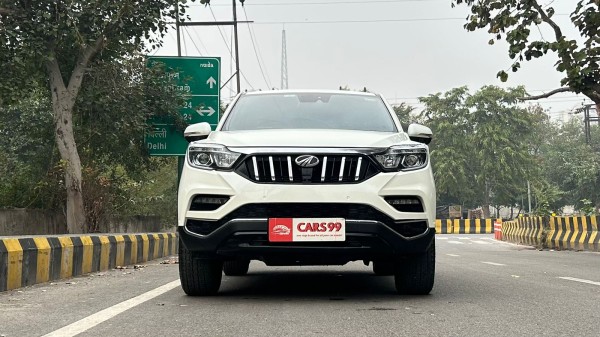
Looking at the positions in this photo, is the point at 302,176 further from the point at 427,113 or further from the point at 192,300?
the point at 427,113

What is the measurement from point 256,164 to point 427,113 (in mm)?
54430

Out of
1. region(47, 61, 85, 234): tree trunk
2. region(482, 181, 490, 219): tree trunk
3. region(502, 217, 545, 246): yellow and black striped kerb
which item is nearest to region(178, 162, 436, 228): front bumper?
region(47, 61, 85, 234): tree trunk

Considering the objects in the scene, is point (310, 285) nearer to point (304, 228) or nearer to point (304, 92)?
point (304, 92)

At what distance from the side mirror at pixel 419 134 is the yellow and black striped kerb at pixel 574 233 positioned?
12.5 m

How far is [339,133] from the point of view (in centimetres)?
659

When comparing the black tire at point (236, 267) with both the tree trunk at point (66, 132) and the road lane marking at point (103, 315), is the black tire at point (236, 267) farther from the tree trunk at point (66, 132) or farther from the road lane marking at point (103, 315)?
the tree trunk at point (66, 132)

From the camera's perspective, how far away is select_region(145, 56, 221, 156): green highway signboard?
19.2 metres

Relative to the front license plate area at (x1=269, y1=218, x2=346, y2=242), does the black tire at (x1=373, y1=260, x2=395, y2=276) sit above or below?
below

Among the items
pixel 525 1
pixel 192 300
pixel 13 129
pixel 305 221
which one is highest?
pixel 525 1

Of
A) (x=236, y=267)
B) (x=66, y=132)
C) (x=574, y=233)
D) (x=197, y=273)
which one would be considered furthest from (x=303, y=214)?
(x=574, y=233)

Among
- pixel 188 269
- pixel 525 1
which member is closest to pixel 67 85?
pixel 525 1

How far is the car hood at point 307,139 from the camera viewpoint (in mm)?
6238

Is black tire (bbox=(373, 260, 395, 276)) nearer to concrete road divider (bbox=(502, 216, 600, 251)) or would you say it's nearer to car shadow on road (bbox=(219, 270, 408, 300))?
car shadow on road (bbox=(219, 270, 408, 300))

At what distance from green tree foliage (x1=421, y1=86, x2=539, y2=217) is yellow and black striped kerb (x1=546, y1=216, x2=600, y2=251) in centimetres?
3391
